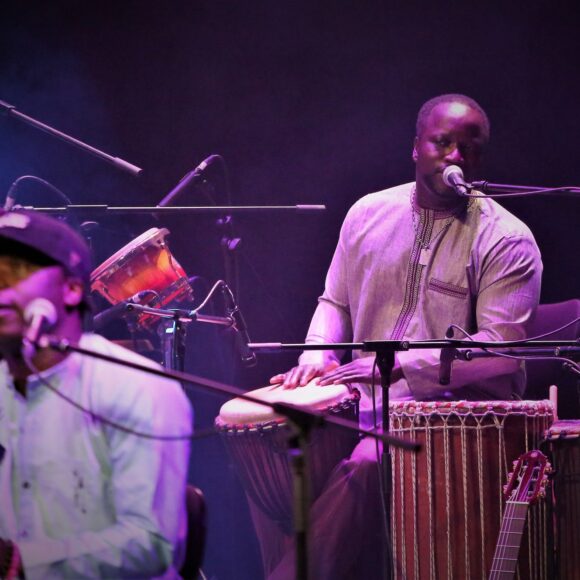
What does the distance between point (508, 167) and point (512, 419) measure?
195 cm

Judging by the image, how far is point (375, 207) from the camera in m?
4.75

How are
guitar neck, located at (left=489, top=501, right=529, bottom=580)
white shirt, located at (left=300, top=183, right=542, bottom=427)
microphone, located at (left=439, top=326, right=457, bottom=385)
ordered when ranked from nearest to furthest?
microphone, located at (left=439, top=326, right=457, bottom=385) → guitar neck, located at (left=489, top=501, right=529, bottom=580) → white shirt, located at (left=300, top=183, right=542, bottom=427)

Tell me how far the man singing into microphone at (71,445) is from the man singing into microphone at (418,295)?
181 centimetres

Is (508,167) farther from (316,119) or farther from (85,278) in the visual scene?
(85,278)

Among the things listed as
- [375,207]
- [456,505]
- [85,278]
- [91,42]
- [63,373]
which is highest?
[91,42]

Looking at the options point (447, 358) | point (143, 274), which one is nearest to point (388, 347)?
point (447, 358)

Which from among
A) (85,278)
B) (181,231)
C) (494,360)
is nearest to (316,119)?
(181,231)

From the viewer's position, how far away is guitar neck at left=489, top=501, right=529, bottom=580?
362cm

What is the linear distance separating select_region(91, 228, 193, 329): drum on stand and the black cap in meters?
2.45

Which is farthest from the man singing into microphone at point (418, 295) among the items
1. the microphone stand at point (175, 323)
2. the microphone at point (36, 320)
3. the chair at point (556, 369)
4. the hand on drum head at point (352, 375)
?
the microphone at point (36, 320)

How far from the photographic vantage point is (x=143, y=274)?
4.95m

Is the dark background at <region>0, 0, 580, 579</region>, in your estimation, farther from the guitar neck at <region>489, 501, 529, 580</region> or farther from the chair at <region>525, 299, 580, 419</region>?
the guitar neck at <region>489, 501, 529, 580</region>

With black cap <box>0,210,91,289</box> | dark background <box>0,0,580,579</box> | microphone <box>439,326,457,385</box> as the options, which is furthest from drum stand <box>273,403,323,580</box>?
dark background <box>0,0,580,579</box>

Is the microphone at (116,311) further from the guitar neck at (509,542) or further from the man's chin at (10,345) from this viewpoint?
the man's chin at (10,345)
